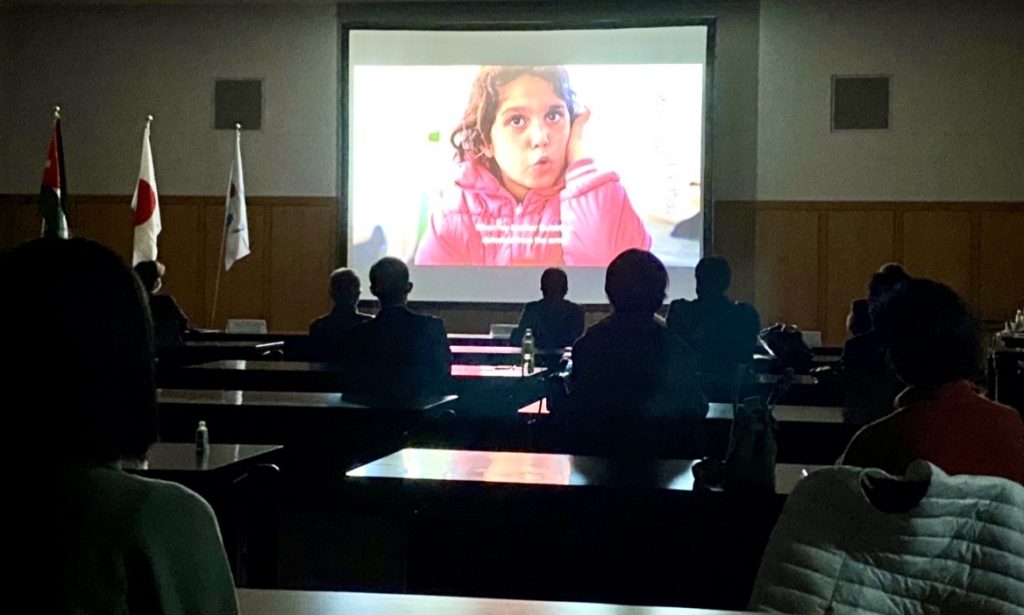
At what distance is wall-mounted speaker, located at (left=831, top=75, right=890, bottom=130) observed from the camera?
457 inches

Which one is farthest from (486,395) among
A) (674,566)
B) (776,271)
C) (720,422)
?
(776,271)

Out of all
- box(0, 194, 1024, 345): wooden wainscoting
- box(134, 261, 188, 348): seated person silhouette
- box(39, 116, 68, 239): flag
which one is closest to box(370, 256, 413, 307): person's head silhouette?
box(134, 261, 188, 348): seated person silhouette

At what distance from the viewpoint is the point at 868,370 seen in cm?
610

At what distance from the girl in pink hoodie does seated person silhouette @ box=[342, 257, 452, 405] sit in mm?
5985

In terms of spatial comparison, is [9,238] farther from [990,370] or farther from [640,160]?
[990,370]

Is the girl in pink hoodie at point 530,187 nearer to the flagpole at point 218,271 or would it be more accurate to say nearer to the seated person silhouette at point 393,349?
the flagpole at point 218,271

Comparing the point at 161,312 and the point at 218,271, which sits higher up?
the point at 218,271

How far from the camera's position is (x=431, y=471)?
119 inches

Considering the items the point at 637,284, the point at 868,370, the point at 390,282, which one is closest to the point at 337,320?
the point at 390,282

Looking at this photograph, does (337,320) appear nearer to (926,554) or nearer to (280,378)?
(280,378)

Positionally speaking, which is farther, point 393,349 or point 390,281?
point 390,281

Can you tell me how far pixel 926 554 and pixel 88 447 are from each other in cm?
106

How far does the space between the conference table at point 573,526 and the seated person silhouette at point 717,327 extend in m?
2.86

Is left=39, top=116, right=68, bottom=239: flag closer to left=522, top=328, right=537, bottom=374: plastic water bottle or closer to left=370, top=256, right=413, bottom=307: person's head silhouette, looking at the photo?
left=522, top=328, right=537, bottom=374: plastic water bottle
